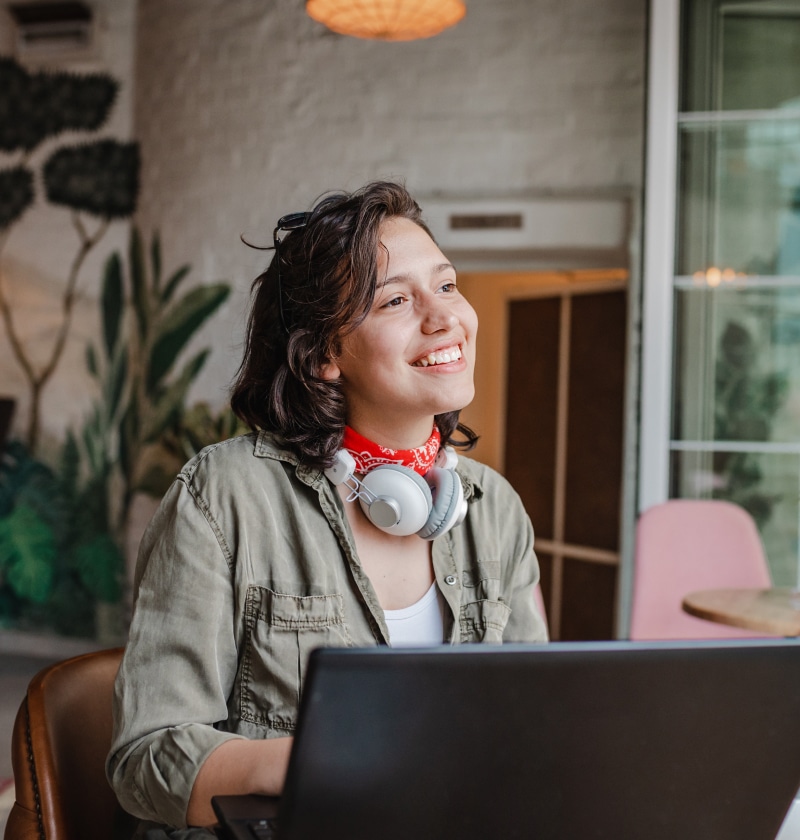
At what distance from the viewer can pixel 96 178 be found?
16.9 ft

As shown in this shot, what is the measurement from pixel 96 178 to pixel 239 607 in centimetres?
450

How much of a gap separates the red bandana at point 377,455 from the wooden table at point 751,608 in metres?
1.35

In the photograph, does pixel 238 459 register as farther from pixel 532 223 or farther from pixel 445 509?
pixel 532 223

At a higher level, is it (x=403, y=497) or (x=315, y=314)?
(x=315, y=314)

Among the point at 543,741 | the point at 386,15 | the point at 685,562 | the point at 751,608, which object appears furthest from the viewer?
the point at 386,15

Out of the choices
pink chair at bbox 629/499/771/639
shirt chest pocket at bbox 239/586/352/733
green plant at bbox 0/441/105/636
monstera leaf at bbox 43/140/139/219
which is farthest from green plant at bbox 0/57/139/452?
shirt chest pocket at bbox 239/586/352/733

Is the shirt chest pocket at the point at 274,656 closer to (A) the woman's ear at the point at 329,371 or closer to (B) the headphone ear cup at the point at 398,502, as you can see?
(B) the headphone ear cup at the point at 398,502

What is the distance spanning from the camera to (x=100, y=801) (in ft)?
3.72

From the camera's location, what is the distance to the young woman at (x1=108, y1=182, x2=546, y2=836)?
1063 mm

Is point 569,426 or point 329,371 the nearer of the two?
point 329,371

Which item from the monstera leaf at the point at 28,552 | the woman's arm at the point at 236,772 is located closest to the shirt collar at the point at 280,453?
the woman's arm at the point at 236,772

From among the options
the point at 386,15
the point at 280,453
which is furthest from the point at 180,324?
the point at 280,453

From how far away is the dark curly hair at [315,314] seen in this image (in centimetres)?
129

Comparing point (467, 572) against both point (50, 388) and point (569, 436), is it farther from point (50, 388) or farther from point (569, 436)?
point (50, 388)
